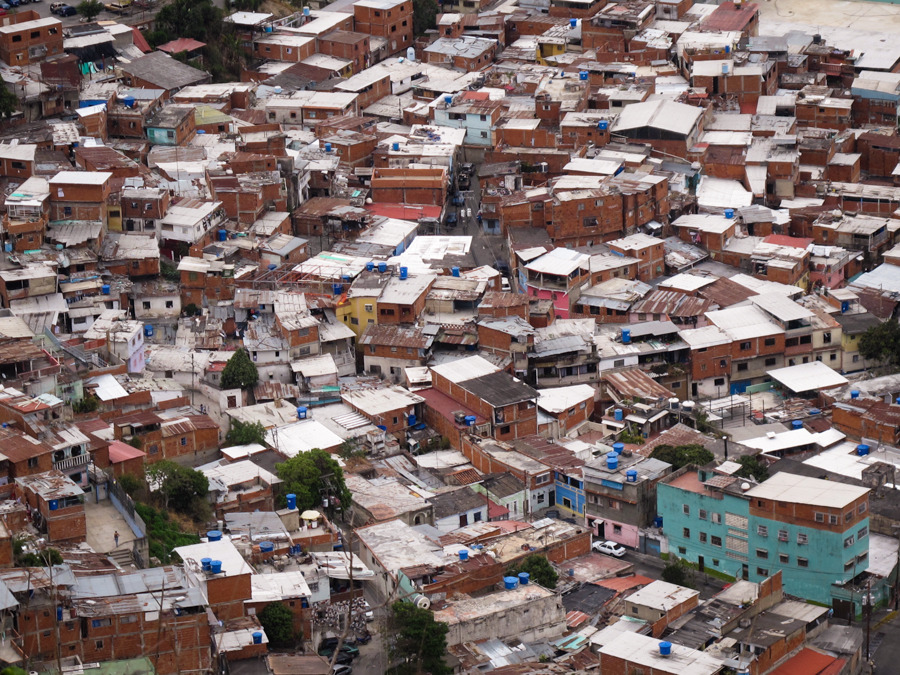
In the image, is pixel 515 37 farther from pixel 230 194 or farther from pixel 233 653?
pixel 233 653

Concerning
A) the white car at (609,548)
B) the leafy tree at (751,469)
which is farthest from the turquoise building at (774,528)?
the white car at (609,548)

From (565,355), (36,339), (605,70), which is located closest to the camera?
(36,339)

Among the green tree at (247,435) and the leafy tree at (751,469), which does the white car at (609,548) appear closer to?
the leafy tree at (751,469)

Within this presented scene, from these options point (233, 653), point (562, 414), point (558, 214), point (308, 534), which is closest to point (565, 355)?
point (562, 414)

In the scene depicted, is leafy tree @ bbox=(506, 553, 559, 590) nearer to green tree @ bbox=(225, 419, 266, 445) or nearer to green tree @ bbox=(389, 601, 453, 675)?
green tree @ bbox=(389, 601, 453, 675)

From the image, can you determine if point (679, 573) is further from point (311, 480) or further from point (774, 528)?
point (311, 480)

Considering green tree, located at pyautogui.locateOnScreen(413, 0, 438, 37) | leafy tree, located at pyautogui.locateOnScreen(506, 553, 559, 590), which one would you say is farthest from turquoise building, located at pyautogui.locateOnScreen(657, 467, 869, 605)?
green tree, located at pyautogui.locateOnScreen(413, 0, 438, 37)
